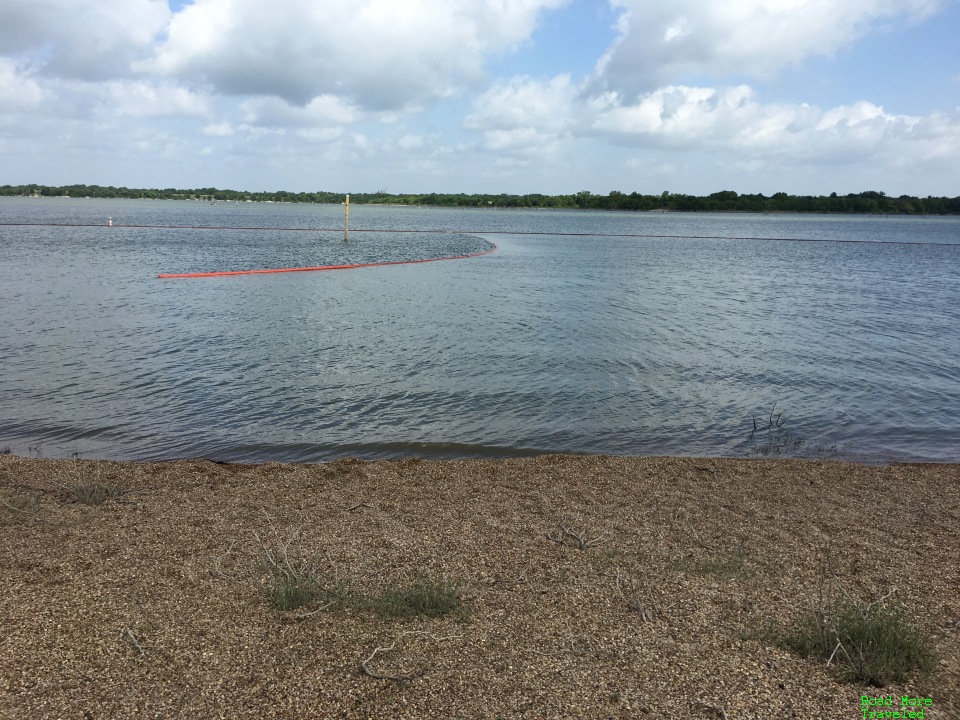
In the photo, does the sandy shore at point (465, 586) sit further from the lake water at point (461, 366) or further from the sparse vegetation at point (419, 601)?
the lake water at point (461, 366)

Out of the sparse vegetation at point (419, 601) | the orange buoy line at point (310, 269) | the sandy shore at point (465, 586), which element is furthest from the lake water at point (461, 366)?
the sparse vegetation at point (419, 601)

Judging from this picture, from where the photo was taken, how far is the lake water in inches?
464

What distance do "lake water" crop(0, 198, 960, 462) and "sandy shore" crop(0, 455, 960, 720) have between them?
2.33m

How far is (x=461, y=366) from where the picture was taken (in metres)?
16.5

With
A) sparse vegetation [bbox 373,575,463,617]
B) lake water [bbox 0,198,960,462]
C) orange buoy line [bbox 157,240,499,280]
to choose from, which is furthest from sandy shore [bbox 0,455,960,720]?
orange buoy line [bbox 157,240,499,280]

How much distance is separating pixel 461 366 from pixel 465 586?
10836 mm

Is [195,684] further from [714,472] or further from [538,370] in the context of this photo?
[538,370]

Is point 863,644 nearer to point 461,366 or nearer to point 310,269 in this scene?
point 461,366

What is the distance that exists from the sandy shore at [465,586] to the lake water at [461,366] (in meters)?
2.33

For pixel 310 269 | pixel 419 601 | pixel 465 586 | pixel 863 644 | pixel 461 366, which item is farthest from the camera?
pixel 310 269

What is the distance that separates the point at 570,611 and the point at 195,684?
2.63 metres

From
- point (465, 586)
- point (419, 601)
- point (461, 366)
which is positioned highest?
point (419, 601)

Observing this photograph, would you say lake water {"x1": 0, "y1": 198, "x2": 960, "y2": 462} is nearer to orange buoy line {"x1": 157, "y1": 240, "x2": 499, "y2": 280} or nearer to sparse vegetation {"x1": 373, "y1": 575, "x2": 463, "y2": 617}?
orange buoy line {"x1": 157, "y1": 240, "x2": 499, "y2": 280}

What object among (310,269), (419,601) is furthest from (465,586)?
(310,269)
